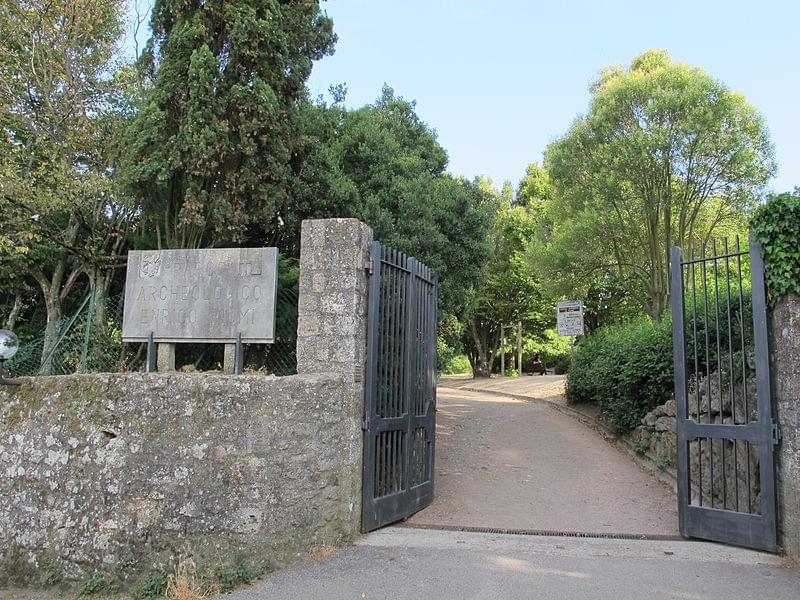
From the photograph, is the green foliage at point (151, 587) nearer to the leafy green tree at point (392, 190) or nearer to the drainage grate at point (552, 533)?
the drainage grate at point (552, 533)

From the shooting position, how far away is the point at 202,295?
7141 millimetres

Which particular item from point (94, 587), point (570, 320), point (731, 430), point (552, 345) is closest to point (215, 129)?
point (94, 587)

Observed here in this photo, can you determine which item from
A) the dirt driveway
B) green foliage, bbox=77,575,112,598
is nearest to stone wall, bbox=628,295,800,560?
the dirt driveway

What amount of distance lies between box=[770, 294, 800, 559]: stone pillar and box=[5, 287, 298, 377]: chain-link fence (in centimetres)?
554

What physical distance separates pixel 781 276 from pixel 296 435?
15.0 ft

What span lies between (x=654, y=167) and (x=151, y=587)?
1505 centimetres

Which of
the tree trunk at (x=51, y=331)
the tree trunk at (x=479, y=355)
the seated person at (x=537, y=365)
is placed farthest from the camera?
the seated person at (x=537, y=365)

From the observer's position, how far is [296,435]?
5.29m

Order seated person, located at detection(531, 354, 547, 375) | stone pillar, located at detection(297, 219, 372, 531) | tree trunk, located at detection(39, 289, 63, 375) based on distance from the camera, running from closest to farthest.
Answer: stone pillar, located at detection(297, 219, 372, 531), tree trunk, located at detection(39, 289, 63, 375), seated person, located at detection(531, 354, 547, 375)

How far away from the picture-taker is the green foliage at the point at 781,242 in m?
5.33

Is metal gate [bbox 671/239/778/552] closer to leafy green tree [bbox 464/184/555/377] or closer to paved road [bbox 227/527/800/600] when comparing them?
paved road [bbox 227/527/800/600]

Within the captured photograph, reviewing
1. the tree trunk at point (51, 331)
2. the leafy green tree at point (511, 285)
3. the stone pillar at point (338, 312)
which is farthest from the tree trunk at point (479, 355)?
the stone pillar at point (338, 312)

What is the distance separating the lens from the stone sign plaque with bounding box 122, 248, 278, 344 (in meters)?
6.97

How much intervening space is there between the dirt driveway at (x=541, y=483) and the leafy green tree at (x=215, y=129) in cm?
503
